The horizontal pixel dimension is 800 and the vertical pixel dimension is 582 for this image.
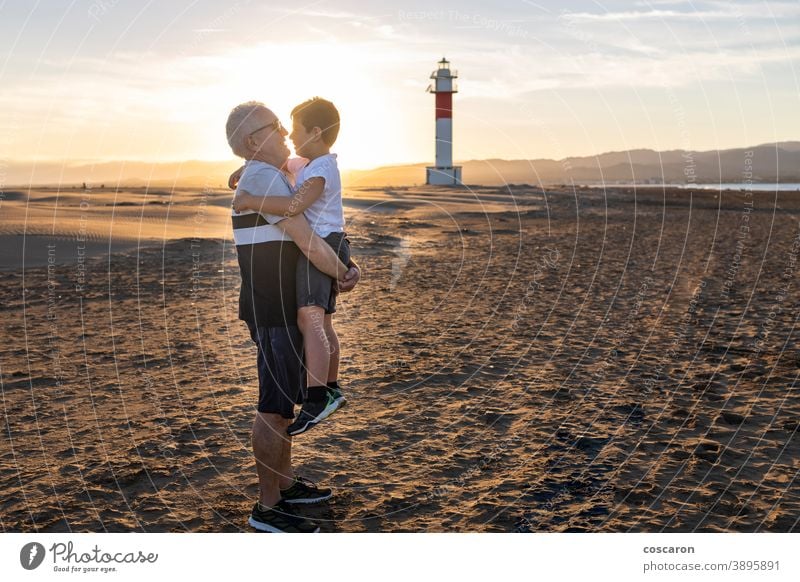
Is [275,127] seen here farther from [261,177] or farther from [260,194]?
[260,194]

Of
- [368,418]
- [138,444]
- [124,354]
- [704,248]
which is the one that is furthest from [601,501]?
[704,248]

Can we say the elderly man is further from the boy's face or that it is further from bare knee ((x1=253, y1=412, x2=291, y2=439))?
the boy's face

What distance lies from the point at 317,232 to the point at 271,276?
47 cm

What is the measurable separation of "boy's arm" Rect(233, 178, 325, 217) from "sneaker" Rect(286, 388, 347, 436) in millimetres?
1217

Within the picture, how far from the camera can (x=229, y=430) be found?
6246 mm

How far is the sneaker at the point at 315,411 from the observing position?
448 cm

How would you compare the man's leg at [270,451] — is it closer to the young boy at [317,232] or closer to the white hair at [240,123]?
the young boy at [317,232]

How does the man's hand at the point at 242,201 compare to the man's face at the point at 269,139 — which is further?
the man's face at the point at 269,139

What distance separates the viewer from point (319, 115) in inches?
181

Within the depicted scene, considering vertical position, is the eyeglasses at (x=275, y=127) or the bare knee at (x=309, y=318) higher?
the eyeglasses at (x=275, y=127)

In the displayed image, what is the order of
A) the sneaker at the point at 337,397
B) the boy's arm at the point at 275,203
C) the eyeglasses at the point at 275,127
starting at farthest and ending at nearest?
the sneaker at the point at 337,397
the eyeglasses at the point at 275,127
the boy's arm at the point at 275,203

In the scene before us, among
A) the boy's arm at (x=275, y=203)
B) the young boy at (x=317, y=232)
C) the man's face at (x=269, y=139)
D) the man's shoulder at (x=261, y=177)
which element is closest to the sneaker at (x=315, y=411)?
the young boy at (x=317, y=232)

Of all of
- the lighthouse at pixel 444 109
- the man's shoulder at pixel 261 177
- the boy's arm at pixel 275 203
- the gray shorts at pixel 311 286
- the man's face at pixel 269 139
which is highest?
the lighthouse at pixel 444 109

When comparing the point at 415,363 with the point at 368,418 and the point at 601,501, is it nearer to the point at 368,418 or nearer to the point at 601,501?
the point at 368,418
